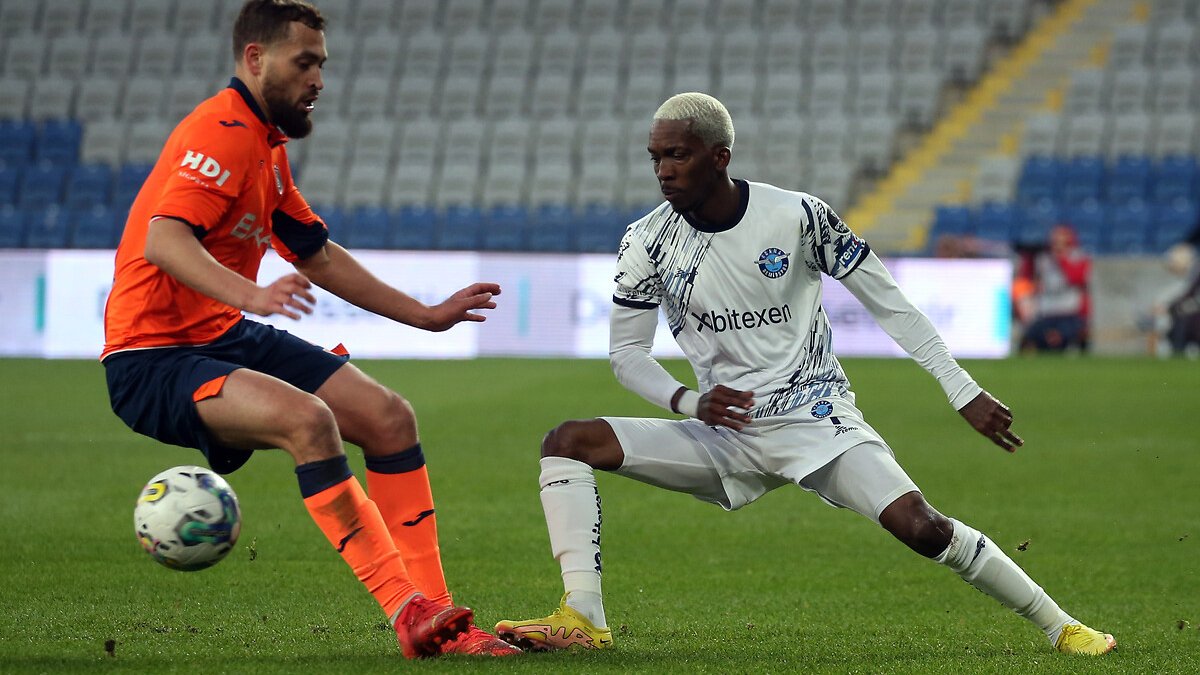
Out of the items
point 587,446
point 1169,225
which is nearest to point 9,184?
point 1169,225

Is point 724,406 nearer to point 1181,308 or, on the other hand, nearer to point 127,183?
point 1181,308

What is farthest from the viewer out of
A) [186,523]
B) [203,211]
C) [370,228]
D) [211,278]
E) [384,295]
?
[370,228]

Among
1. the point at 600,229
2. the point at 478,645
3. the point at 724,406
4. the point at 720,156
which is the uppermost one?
the point at 720,156

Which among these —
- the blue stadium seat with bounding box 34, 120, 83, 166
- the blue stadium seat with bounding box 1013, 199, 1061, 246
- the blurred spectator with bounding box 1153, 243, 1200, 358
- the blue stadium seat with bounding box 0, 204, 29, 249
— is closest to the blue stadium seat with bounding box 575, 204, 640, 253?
the blue stadium seat with bounding box 1013, 199, 1061, 246

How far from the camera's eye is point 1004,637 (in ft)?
17.7

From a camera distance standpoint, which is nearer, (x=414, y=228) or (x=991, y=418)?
(x=991, y=418)

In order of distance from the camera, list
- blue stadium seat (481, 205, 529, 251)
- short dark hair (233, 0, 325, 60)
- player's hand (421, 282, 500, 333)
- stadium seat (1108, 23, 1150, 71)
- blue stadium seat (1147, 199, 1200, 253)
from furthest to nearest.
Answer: stadium seat (1108, 23, 1150, 71) < blue stadium seat (481, 205, 529, 251) < blue stadium seat (1147, 199, 1200, 253) < player's hand (421, 282, 500, 333) < short dark hair (233, 0, 325, 60)

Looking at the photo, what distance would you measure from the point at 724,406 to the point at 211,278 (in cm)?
159

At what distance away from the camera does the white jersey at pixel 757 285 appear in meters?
5.06

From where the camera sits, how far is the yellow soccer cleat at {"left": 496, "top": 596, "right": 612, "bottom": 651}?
4879mm

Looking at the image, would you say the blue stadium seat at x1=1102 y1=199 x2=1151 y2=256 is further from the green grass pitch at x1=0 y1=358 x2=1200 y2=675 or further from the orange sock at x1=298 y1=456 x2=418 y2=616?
the orange sock at x1=298 y1=456 x2=418 y2=616

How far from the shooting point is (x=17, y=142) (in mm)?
28266

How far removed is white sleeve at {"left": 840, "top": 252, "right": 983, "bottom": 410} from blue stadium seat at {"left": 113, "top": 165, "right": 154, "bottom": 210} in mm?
23046

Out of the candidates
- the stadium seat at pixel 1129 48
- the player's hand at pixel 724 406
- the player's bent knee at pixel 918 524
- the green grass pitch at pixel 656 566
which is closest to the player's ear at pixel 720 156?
the player's hand at pixel 724 406
